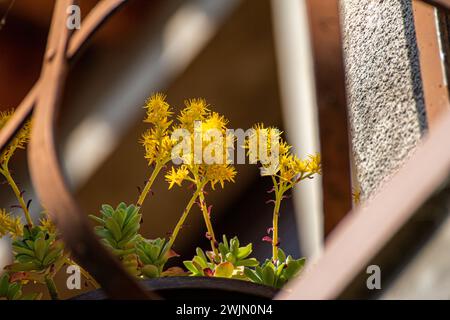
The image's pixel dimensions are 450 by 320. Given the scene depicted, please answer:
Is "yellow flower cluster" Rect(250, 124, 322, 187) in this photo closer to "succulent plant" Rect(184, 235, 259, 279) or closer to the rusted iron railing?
"succulent plant" Rect(184, 235, 259, 279)

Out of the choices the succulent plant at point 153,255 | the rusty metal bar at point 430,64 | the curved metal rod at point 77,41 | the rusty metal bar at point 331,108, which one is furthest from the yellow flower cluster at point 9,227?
the rusty metal bar at point 430,64

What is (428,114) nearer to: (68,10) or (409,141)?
(409,141)

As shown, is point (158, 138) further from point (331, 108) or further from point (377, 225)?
point (377, 225)

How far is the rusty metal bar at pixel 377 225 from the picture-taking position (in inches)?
16.8

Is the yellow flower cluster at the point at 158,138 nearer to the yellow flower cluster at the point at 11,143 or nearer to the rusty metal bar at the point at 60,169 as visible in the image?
the yellow flower cluster at the point at 11,143

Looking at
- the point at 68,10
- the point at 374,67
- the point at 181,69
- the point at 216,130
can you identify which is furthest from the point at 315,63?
the point at 181,69

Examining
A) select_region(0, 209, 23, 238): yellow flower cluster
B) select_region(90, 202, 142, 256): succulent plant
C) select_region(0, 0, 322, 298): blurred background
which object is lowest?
select_region(90, 202, 142, 256): succulent plant

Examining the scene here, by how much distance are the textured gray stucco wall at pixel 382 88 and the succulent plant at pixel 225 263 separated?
20 centimetres

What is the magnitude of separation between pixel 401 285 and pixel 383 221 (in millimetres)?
61

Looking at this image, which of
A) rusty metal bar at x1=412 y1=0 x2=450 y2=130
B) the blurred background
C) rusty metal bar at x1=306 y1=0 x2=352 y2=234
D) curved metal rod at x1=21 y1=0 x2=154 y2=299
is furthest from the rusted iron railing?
the blurred background

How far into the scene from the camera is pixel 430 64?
82cm

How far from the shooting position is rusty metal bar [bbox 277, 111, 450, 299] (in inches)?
16.8

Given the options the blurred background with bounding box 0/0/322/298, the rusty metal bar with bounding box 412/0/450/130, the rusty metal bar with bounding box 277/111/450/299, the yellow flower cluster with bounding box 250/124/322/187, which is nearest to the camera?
the rusty metal bar with bounding box 277/111/450/299

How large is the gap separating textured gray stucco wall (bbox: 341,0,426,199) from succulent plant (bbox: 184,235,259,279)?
0.66ft
